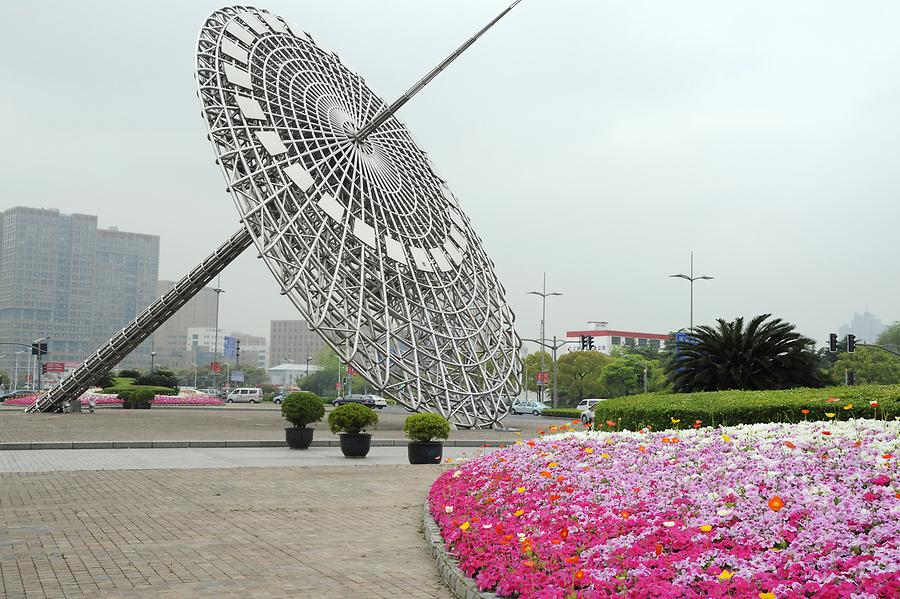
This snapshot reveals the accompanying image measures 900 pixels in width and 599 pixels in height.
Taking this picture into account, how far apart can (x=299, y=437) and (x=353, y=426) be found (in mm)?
2901

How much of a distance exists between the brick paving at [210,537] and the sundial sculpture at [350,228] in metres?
15.9

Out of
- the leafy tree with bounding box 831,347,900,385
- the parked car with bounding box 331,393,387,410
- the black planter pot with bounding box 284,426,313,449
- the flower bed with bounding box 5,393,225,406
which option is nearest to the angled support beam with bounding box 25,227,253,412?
the flower bed with bounding box 5,393,225,406

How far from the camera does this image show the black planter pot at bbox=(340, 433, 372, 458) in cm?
2342

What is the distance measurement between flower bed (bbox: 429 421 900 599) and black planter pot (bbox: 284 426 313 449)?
13.9 metres

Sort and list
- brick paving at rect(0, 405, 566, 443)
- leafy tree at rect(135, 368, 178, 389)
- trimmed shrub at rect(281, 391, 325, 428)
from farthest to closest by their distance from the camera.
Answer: leafy tree at rect(135, 368, 178, 389) → brick paving at rect(0, 405, 566, 443) → trimmed shrub at rect(281, 391, 325, 428)

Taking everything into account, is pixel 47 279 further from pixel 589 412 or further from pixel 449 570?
pixel 449 570

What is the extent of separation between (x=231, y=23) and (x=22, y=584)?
32.6m

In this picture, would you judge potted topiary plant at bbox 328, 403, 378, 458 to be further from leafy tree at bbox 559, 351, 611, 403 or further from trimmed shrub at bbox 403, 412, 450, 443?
leafy tree at bbox 559, 351, 611, 403

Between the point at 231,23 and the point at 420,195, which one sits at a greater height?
the point at 231,23

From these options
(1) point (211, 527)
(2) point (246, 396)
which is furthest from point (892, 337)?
(1) point (211, 527)

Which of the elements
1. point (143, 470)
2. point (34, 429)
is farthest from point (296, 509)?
point (34, 429)

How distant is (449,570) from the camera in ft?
28.4

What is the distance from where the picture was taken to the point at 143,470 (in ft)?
61.7

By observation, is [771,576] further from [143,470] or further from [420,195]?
[420,195]
